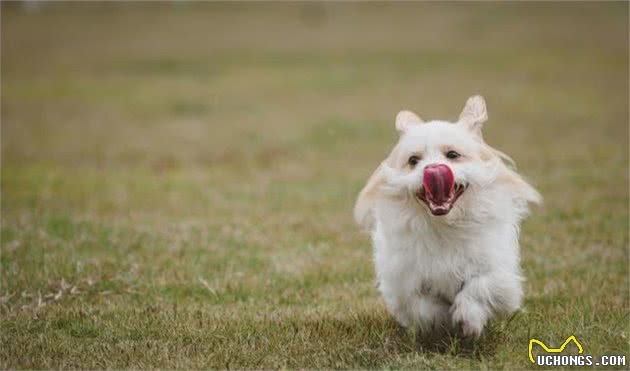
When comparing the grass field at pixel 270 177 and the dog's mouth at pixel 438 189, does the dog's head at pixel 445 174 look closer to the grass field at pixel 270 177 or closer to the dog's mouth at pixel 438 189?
the dog's mouth at pixel 438 189

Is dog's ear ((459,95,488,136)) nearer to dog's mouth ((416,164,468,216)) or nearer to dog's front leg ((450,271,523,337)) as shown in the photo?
dog's mouth ((416,164,468,216))

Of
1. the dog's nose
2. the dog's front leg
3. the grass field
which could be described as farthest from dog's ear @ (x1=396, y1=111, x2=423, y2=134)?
the grass field

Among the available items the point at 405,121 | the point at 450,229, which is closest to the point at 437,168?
the point at 450,229

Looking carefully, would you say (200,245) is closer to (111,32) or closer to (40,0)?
(111,32)

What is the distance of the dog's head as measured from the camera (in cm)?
425

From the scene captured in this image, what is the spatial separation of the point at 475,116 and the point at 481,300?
1090 mm

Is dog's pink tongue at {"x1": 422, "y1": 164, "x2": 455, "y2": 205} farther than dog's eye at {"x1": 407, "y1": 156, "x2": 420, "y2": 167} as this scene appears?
Result: No

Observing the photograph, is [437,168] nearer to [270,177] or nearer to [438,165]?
[438,165]

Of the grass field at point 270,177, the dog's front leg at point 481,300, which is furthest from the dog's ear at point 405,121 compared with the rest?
the grass field at point 270,177

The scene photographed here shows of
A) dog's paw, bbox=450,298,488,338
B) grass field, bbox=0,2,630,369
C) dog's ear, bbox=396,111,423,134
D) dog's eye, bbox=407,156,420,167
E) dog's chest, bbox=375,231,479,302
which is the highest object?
dog's ear, bbox=396,111,423,134

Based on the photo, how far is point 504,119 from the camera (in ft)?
59.6

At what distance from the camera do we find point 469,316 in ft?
14.7

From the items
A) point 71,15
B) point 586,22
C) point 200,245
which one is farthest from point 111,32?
point 200,245

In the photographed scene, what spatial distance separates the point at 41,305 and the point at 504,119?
13966 mm
